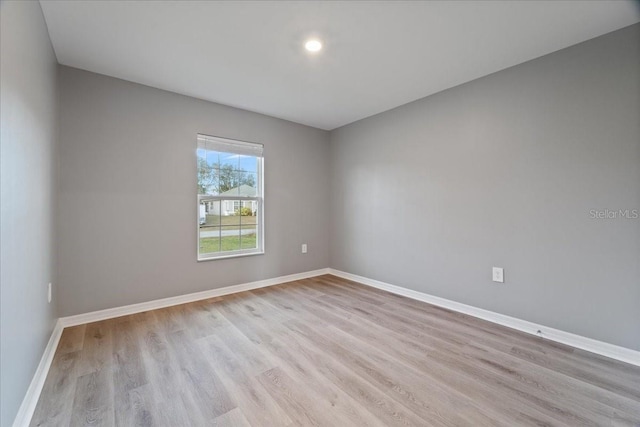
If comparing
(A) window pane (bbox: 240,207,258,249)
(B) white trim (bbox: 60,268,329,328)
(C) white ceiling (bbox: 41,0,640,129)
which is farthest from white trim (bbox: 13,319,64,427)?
(C) white ceiling (bbox: 41,0,640,129)

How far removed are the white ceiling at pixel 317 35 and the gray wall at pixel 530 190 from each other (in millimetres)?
264

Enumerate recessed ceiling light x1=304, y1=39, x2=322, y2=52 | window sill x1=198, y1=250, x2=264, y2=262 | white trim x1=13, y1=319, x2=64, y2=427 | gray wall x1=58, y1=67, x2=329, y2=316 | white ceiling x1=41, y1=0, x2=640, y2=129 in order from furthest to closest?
window sill x1=198, y1=250, x2=264, y2=262
gray wall x1=58, y1=67, x2=329, y2=316
recessed ceiling light x1=304, y1=39, x2=322, y2=52
white ceiling x1=41, y1=0, x2=640, y2=129
white trim x1=13, y1=319, x2=64, y2=427

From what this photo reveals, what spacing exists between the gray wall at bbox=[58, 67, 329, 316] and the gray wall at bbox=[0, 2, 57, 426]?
486mm

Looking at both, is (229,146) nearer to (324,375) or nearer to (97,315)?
(97,315)

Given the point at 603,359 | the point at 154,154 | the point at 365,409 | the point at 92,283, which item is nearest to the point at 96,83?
the point at 154,154

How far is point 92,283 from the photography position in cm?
258

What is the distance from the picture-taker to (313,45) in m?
2.17

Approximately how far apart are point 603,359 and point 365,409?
1.84m

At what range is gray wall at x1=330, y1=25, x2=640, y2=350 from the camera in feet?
6.48

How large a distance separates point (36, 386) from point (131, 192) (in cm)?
172

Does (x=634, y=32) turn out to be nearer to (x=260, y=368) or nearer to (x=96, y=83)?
(x=260, y=368)

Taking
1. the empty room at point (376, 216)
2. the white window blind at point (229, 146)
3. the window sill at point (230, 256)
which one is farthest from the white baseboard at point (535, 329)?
the white window blind at point (229, 146)

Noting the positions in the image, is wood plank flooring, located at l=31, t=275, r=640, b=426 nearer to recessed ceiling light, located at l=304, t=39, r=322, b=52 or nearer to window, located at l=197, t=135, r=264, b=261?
window, located at l=197, t=135, r=264, b=261

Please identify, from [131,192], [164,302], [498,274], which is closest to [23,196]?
[131,192]
